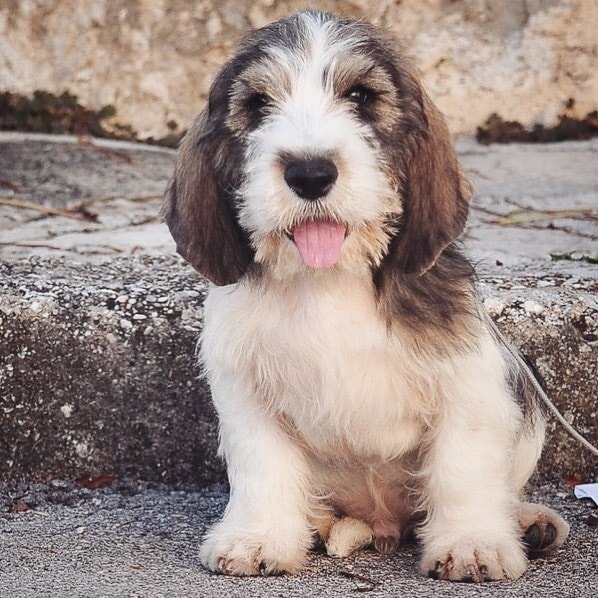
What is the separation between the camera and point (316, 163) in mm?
3863

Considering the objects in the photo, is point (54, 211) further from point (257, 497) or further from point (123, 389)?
point (257, 497)

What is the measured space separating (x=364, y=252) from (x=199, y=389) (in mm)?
1447

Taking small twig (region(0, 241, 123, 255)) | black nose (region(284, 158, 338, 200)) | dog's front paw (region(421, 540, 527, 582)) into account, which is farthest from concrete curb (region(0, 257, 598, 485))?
black nose (region(284, 158, 338, 200))

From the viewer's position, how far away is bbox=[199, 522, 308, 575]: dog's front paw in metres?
4.35

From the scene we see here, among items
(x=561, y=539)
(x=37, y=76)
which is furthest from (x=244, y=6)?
(x=561, y=539)

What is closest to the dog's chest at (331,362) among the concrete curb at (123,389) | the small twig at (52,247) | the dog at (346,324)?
the dog at (346,324)

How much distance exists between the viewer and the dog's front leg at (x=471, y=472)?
432 cm

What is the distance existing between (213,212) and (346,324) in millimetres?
573

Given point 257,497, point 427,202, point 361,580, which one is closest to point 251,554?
point 257,497

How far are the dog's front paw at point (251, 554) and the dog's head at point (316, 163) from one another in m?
0.86

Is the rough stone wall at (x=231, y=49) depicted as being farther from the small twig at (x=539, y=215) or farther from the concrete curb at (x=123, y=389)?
the concrete curb at (x=123, y=389)

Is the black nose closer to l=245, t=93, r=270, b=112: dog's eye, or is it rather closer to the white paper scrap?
l=245, t=93, r=270, b=112: dog's eye

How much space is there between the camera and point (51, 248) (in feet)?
20.6

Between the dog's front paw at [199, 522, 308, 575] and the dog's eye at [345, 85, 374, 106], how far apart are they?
1451mm
